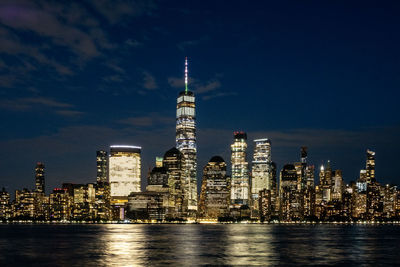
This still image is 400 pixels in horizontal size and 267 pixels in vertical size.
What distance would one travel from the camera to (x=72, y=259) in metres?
91.2

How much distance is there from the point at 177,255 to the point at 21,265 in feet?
86.0

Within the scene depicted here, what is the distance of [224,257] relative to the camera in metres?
92.1

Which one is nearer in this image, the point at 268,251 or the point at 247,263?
the point at 247,263

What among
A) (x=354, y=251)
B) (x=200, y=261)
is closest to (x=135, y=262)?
(x=200, y=261)

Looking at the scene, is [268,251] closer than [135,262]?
No

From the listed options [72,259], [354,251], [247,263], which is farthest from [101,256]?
[354,251]

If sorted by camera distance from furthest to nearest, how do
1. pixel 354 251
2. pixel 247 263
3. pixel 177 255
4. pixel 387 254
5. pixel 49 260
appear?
pixel 354 251
pixel 387 254
pixel 177 255
pixel 49 260
pixel 247 263

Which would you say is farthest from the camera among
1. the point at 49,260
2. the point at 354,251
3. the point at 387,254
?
the point at 354,251

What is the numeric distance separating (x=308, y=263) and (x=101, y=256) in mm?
35107

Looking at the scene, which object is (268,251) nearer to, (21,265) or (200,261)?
(200,261)

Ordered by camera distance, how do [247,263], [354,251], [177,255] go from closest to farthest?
[247,263]
[177,255]
[354,251]

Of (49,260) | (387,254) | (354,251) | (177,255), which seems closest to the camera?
(49,260)

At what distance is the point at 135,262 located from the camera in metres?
82.9

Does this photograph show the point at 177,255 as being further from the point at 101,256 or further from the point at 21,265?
the point at 21,265
